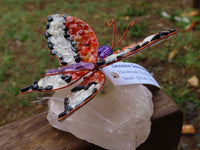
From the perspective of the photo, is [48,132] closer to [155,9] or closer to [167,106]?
[167,106]

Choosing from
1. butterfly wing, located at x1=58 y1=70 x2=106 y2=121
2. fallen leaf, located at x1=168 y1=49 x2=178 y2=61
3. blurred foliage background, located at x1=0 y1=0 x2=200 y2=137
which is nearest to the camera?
butterfly wing, located at x1=58 y1=70 x2=106 y2=121

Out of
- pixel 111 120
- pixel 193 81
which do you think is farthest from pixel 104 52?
pixel 193 81

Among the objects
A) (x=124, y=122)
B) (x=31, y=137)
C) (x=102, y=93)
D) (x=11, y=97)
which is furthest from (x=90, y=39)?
(x=11, y=97)

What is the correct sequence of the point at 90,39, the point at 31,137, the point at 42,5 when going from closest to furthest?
1. the point at 90,39
2. the point at 31,137
3. the point at 42,5

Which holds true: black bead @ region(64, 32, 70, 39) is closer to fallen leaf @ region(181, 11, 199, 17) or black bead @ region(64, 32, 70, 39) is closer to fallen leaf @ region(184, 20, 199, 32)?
fallen leaf @ region(184, 20, 199, 32)

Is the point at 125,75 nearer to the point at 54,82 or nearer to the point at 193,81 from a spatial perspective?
the point at 54,82

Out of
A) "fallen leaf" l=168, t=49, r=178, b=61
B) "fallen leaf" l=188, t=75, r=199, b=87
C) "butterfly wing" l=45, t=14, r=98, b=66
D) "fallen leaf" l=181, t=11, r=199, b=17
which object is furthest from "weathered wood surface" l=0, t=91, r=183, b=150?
"fallen leaf" l=181, t=11, r=199, b=17
